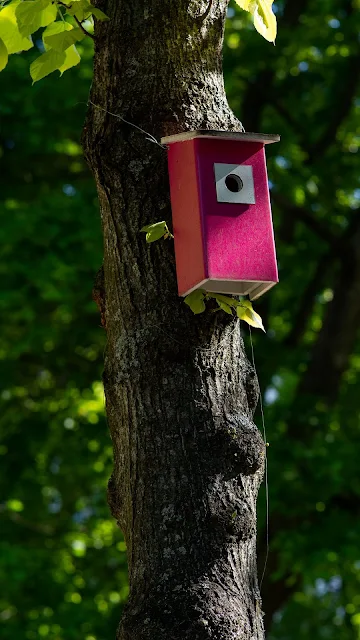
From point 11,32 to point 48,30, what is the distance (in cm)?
12

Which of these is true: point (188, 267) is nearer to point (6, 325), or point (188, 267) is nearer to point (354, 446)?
point (354, 446)

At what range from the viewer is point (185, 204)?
8.09 ft

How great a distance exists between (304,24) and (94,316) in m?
3.50

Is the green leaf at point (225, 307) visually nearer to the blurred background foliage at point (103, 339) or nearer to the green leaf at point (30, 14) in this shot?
the green leaf at point (30, 14)

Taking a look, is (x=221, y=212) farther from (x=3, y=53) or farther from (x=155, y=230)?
(x=3, y=53)

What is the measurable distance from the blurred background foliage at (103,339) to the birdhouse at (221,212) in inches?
147

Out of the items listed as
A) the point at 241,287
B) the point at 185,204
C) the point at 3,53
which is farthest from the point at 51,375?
the point at 185,204

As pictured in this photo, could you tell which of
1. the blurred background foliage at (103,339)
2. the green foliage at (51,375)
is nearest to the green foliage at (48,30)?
the blurred background foliage at (103,339)

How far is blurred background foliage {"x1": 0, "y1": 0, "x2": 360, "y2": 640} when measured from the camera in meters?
6.79

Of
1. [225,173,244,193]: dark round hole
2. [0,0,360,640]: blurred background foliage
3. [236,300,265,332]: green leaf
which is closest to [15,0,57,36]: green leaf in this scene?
[225,173,244,193]: dark round hole

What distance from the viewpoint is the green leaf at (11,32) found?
273cm

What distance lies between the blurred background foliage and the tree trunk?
12.2ft

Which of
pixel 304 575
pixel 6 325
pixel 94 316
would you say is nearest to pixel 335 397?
pixel 304 575

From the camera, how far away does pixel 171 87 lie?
97.3 inches
